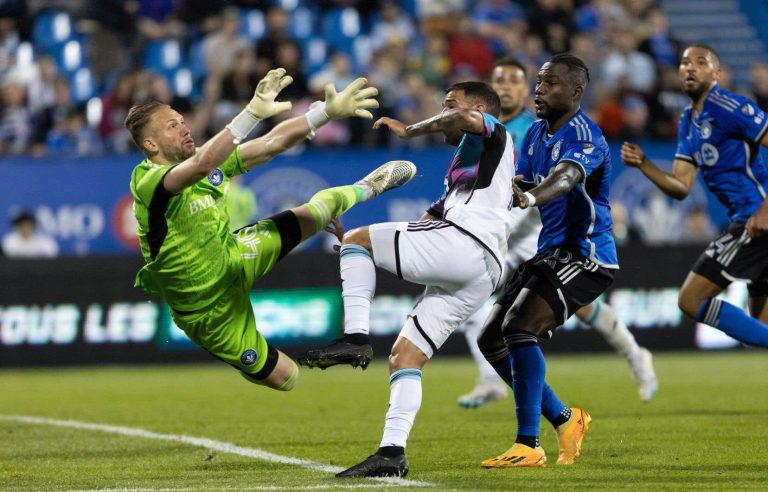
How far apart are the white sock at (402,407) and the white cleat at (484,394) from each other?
4.08 meters

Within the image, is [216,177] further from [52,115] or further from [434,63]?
[434,63]

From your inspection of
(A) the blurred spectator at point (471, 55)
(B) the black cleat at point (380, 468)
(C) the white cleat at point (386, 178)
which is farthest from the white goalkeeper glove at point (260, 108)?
(A) the blurred spectator at point (471, 55)

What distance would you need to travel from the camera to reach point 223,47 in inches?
713

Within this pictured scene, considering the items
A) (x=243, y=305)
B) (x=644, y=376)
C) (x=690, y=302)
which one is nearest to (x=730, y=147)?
(x=690, y=302)

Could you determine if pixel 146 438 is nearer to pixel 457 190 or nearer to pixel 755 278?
pixel 457 190

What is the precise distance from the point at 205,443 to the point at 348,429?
124 cm

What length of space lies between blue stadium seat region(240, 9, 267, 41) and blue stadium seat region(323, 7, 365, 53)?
987mm

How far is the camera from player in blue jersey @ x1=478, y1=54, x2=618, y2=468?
7.30 m

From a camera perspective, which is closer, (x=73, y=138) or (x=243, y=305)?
(x=243, y=305)

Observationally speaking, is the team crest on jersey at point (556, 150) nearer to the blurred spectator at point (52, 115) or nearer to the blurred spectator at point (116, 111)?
the blurred spectator at point (116, 111)

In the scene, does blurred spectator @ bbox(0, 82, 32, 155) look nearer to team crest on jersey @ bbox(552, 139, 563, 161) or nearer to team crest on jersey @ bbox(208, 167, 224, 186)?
team crest on jersey @ bbox(208, 167, 224, 186)

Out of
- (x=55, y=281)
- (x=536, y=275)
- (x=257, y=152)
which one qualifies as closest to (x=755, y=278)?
(x=536, y=275)

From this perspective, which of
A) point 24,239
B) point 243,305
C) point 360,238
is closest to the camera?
point 360,238

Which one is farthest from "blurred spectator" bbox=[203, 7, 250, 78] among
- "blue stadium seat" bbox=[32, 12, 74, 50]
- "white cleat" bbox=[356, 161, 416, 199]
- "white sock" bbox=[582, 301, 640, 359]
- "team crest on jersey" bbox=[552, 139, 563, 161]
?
"team crest on jersey" bbox=[552, 139, 563, 161]
